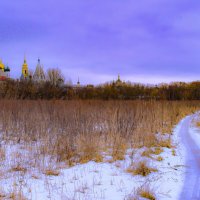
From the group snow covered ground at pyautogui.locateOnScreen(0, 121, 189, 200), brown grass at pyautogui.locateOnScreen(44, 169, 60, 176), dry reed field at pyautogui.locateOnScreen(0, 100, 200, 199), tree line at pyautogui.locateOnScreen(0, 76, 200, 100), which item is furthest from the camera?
tree line at pyautogui.locateOnScreen(0, 76, 200, 100)

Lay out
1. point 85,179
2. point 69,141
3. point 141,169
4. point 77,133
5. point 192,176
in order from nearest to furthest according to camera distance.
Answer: point 85,179
point 192,176
point 141,169
point 69,141
point 77,133

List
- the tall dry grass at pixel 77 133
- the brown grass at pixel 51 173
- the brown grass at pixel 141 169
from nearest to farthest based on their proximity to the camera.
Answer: the brown grass at pixel 51 173 → the brown grass at pixel 141 169 → the tall dry grass at pixel 77 133

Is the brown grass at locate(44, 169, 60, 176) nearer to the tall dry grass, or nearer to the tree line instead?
the tall dry grass

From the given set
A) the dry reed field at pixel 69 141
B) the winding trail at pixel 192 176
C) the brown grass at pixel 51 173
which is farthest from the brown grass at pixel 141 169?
the brown grass at pixel 51 173

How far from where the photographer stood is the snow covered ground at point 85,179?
9.02ft

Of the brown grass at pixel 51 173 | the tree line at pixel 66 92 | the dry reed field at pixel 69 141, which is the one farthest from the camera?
the tree line at pixel 66 92

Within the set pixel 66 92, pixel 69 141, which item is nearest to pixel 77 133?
pixel 69 141

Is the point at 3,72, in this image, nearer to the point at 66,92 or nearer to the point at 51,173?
the point at 66,92

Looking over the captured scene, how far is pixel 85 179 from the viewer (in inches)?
127

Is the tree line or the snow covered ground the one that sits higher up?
the tree line

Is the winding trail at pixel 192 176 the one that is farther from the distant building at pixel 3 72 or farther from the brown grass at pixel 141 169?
the distant building at pixel 3 72

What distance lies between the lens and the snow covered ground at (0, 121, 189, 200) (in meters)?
2.75

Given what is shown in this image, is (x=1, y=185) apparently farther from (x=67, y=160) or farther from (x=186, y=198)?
(x=186, y=198)

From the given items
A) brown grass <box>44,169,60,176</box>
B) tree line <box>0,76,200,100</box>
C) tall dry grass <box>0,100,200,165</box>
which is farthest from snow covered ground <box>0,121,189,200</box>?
tree line <box>0,76,200,100</box>
